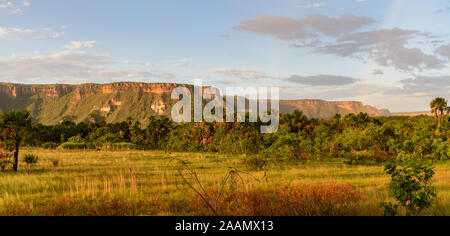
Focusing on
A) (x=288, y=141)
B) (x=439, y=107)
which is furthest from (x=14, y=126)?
(x=439, y=107)

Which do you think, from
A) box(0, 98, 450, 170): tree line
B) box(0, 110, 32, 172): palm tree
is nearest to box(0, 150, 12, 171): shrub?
box(0, 98, 450, 170): tree line

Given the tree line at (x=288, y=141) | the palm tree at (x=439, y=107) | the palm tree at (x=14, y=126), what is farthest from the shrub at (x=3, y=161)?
the palm tree at (x=439, y=107)

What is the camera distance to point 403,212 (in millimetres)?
8359

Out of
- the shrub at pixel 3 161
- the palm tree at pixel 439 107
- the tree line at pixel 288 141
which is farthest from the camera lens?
the palm tree at pixel 439 107

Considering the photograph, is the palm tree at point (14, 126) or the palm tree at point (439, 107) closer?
the palm tree at point (14, 126)

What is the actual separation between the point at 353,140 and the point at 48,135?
72.5 m

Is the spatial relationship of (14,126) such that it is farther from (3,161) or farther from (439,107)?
(439,107)

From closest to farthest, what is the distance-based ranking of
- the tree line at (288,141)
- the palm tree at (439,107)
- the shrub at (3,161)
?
1. the shrub at (3,161)
2. the tree line at (288,141)
3. the palm tree at (439,107)

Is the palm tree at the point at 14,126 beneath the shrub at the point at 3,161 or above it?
above

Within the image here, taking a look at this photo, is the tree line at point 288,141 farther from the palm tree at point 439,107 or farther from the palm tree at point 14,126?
the palm tree at point 439,107

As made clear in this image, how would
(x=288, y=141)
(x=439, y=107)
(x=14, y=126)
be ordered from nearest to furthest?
(x=14, y=126) → (x=288, y=141) → (x=439, y=107)
